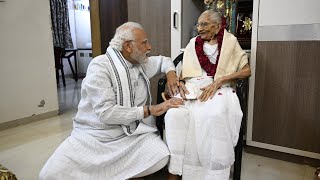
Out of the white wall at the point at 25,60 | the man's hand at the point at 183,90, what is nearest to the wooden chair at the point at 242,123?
the man's hand at the point at 183,90

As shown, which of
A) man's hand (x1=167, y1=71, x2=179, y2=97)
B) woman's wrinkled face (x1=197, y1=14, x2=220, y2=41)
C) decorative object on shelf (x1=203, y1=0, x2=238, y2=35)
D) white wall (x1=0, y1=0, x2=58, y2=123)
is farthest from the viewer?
white wall (x1=0, y1=0, x2=58, y2=123)

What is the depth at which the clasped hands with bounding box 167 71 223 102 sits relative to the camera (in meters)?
1.62

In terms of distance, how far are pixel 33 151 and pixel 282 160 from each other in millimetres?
1935

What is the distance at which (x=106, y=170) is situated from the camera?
1.50 meters

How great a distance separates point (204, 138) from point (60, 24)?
5484 mm

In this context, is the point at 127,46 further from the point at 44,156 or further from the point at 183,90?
the point at 44,156

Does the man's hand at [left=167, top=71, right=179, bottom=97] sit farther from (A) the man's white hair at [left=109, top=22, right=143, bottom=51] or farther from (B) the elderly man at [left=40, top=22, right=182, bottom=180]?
(A) the man's white hair at [left=109, top=22, right=143, bottom=51]

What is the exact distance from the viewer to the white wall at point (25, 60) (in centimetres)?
273

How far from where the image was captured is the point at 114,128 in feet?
5.15

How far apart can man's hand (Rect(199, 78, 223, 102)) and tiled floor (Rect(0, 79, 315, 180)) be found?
61cm

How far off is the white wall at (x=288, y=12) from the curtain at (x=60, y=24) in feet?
16.4

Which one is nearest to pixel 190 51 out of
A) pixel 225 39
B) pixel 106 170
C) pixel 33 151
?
pixel 225 39

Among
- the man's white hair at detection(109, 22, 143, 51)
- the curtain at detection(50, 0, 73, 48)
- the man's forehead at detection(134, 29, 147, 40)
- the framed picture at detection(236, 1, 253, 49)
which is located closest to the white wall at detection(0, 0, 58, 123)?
the man's white hair at detection(109, 22, 143, 51)

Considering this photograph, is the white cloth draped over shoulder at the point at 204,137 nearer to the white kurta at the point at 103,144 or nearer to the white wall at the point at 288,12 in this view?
the white kurta at the point at 103,144
